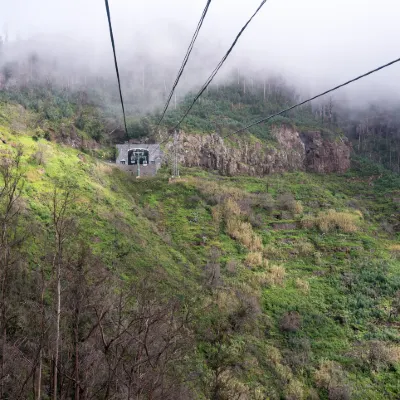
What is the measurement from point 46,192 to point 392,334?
2236 cm

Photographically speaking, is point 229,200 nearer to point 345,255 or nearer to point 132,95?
point 345,255

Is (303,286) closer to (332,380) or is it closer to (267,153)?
(332,380)

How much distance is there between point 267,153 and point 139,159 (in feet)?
71.5

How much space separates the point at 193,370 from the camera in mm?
14289

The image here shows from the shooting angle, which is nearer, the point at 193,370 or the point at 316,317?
the point at 193,370

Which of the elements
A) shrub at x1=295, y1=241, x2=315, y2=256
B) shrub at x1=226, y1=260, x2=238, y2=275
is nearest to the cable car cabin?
shrub at x1=295, y1=241, x2=315, y2=256

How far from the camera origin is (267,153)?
5459cm

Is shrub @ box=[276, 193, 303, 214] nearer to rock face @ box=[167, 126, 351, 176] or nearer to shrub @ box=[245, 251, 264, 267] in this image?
shrub @ box=[245, 251, 264, 267]

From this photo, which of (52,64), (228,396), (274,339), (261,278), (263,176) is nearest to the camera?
(228,396)

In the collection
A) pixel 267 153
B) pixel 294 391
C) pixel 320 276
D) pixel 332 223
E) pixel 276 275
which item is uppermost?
pixel 267 153

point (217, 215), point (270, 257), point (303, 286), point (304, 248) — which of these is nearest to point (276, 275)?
point (303, 286)

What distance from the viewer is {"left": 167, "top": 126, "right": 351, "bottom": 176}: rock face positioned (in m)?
50.1

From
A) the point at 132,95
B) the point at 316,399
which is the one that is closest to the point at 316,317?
the point at 316,399

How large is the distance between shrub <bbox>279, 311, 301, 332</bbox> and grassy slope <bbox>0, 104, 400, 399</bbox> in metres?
0.29
